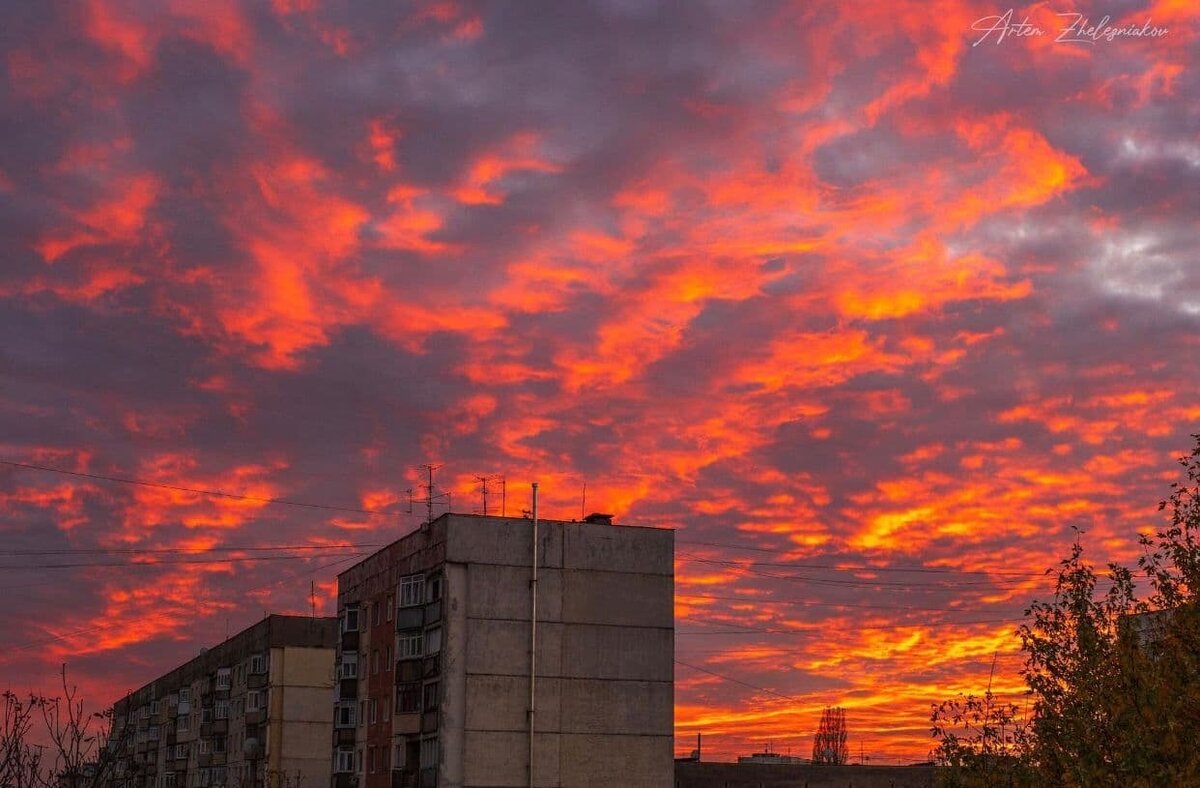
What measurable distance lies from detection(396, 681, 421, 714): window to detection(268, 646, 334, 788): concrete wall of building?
38772 mm

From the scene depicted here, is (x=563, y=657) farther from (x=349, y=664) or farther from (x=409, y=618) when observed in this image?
(x=349, y=664)

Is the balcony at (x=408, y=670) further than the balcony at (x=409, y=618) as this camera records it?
No

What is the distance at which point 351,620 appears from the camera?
9538 centimetres

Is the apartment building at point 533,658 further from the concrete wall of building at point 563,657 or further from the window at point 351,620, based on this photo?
the window at point 351,620

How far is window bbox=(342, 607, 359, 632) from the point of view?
312 feet

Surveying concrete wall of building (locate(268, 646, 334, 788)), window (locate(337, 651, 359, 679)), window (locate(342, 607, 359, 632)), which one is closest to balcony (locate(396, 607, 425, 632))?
window (locate(342, 607, 359, 632))

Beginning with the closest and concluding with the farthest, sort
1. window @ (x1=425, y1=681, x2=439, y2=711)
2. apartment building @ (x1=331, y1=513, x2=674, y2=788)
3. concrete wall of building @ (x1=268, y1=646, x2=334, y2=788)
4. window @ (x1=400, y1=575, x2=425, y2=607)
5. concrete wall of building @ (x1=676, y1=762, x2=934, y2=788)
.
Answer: apartment building @ (x1=331, y1=513, x2=674, y2=788), window @ (x1=425, y1=681, x2=439, y2=711), window @ (x1=400, y1=575, x2=425, y2=607), concrete wall of building @ (x1=676, y1=762, x2=934, y2=788), concrete wall of building @ (x1=268, y1=646, x2=334, y2=788)

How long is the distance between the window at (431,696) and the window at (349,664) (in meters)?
13.8

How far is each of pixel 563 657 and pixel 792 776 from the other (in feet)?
76.0

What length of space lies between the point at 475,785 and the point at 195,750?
75732mm

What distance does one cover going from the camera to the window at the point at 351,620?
9506 centimetres

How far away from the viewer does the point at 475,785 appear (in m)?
79.3

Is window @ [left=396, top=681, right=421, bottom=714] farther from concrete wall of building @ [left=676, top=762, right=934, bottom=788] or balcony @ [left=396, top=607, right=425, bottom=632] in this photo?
concrete wall of building @ [left=676, top=762, right=934, bottom=788]

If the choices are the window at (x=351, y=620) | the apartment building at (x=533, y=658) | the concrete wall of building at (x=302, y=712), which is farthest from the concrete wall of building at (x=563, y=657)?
the concrete wall of building at (x=302, y=712)
